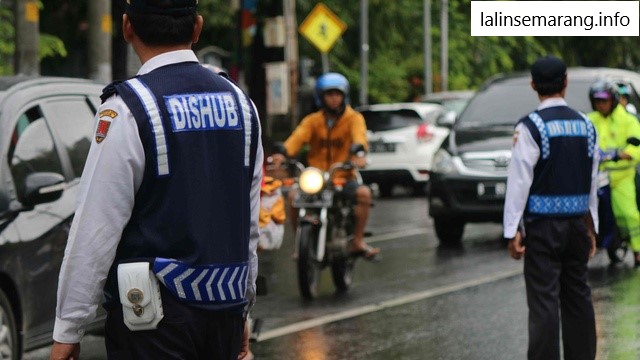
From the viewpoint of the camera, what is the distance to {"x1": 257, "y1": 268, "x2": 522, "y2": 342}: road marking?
10422mm

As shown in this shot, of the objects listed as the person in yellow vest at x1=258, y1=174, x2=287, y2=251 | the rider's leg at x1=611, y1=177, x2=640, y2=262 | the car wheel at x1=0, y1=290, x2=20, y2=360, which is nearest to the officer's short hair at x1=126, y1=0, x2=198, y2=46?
the car wheel at x1=0, y1=290, x2=20, y2=360

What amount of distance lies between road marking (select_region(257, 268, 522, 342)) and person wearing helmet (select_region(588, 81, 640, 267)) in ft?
3.54

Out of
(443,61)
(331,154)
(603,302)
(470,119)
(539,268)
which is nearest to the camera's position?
(539,268)

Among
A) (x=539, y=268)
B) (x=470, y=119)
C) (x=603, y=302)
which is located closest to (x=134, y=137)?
(x=539, y=268)

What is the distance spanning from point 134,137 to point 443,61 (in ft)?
157

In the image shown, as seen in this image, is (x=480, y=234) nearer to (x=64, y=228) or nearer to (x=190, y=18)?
(x=64, y=228)

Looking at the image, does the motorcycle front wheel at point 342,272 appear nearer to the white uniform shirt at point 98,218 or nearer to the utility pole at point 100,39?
the utility pole at point 100,39

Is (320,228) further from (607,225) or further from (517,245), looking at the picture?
(517,245)

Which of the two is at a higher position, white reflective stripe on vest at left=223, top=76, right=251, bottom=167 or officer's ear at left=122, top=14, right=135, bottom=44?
officer's ear at left=122, top=14, right=135, bottom=44

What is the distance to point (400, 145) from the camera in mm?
25547

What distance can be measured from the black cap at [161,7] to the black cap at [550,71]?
151 inches

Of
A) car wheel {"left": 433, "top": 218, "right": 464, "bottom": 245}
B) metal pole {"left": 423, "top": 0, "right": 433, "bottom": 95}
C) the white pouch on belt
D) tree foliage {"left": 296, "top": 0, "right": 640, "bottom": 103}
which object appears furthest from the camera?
metal pole {"left": 423, "top": 0, "right": 433, "bottom": 95}

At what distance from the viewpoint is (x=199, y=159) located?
4.21 m

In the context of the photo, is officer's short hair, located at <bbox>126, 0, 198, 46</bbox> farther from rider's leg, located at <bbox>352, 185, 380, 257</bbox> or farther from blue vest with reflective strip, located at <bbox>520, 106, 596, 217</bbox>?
rider's leg, located at <bbox>352, 185, 380, 257</bbox>
